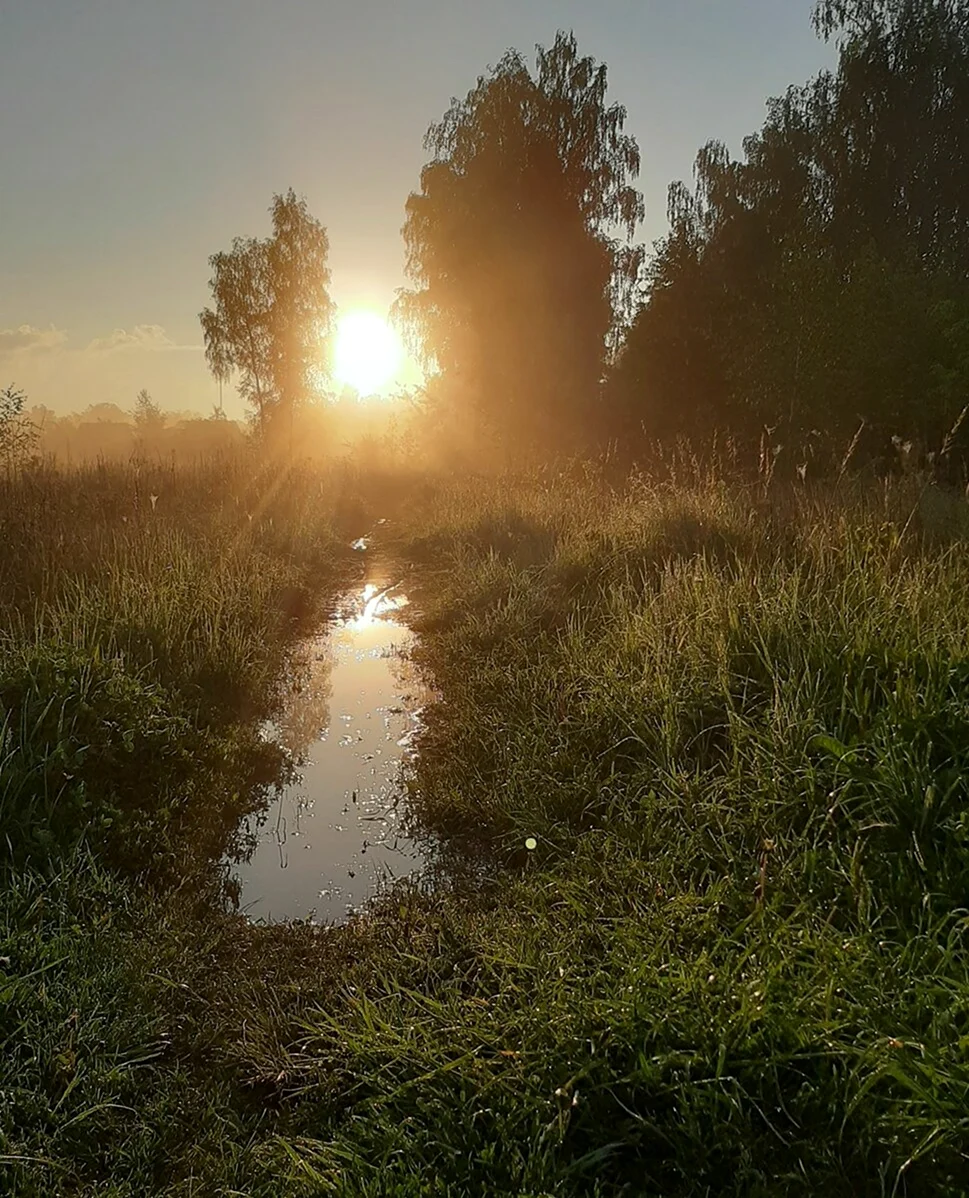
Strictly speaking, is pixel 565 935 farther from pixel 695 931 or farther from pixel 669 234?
pixel 669 234

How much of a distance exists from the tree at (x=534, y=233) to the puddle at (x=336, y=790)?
12583mm

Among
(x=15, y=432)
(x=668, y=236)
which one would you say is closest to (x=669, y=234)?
(x=668, y=236)

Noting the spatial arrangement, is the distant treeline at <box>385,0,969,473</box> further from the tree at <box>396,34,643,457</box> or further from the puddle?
the puddle

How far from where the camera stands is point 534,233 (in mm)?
16781

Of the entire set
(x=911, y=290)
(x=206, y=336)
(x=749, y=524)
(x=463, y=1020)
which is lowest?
(x=463, y=1020)

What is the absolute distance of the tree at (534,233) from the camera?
1652 cm

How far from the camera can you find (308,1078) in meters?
2.04

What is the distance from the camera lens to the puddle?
3.04 m

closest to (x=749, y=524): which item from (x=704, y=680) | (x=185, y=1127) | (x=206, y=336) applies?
(x=704, y=680)

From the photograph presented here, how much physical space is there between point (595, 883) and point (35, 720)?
8.60 ft

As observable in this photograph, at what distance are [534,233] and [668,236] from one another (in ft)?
10.3

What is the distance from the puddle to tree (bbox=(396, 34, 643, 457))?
12.6m

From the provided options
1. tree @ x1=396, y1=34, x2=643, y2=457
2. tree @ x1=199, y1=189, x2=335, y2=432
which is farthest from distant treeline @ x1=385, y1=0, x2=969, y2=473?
tree @ x1=199, y1=189, x2=335, y2=432

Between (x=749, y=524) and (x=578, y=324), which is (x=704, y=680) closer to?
(x=749, y=524)
